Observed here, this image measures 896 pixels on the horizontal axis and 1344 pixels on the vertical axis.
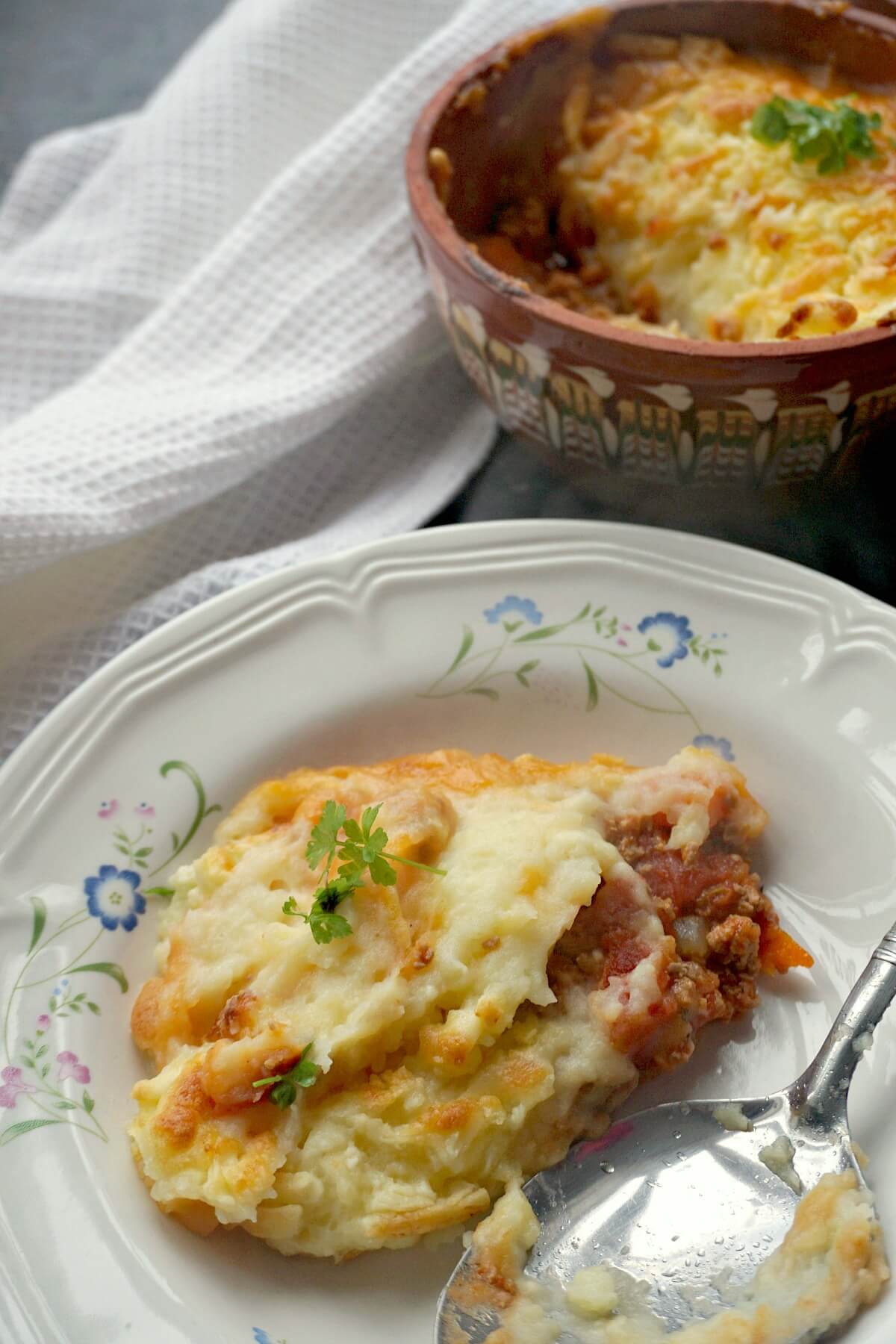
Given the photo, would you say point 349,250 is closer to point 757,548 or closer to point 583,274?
point 583,274

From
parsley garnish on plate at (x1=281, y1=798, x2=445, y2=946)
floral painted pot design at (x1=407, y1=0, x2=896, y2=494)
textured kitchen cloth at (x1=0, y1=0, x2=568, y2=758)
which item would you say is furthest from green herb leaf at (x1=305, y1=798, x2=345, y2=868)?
floral painted pot design at (x1=407, y1=0, x2=896, y2=494)

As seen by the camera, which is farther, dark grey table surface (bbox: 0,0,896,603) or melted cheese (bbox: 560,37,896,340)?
dark grey table surface (bbox: 0,0,896,603)

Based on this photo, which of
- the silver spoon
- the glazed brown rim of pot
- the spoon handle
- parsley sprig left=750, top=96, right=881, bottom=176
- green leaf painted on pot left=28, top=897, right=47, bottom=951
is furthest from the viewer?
parsley sprig left=750, top=96, right=881, bottom=176

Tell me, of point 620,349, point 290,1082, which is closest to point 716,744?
point 620,349

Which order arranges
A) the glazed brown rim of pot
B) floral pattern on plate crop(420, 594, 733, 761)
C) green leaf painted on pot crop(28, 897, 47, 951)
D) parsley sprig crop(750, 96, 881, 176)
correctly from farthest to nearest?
parsley sprig crop(750, 96, 881, 176) → floral pattern on plate crop(420, 594, 733, 761) → the glazed brown rim of pot → green leaf painted on pot crop(28, 897, 47, 951)

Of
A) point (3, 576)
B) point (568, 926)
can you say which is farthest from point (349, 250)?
point (568, 926)

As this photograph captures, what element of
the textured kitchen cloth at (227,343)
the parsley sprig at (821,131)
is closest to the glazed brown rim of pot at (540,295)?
the parsley sprig at (821,131)

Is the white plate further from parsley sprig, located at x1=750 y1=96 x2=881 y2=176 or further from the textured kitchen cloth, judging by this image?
parsley sprig, located at x1=750 y1=96 x2=881 y2=176
